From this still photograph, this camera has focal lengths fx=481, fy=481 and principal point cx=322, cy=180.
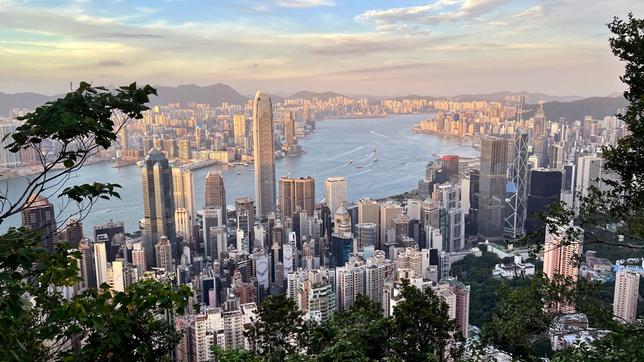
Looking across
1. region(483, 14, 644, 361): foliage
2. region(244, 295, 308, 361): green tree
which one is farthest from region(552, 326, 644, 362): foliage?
region(244, 295, 308, 361): green tree

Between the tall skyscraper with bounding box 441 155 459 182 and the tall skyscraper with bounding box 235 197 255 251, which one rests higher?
the tall skyscraper with bounding box 441 155 459 182

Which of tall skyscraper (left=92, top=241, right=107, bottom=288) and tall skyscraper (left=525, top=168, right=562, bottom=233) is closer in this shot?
tall skyscraper (left=92, top=241, right=107, bottom=288)

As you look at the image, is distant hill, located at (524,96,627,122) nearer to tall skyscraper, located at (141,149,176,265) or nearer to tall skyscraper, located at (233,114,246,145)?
tall skyscraper, located at (233,114,246,145)

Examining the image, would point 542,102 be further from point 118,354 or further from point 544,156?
point 118,354

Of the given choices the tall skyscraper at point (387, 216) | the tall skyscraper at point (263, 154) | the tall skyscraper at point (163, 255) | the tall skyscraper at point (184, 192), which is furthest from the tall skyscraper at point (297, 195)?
the tall skyscraper at point (163, 255)

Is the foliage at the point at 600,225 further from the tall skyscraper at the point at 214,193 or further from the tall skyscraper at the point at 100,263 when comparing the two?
the tall skyscraper at the point at 214,193
